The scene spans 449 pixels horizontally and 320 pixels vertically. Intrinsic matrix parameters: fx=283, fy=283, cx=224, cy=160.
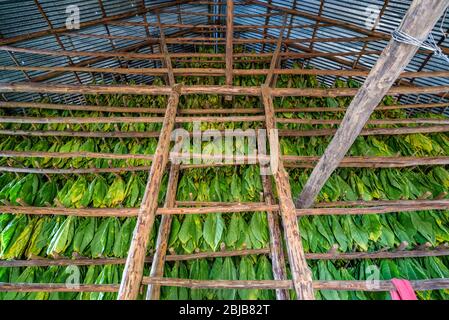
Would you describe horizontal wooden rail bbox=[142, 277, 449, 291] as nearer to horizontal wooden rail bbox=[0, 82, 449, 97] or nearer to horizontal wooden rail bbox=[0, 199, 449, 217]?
horizontal wooden rail bbox=[0, 199, 449, 217]

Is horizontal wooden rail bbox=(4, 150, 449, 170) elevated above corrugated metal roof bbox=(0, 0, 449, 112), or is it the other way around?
corrugated metal roof bbox=(0, 0, 449, 112)

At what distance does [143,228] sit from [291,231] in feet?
3.00

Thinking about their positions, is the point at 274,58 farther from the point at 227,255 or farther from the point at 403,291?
the point at 403,291

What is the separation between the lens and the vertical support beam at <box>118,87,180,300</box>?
1526mm

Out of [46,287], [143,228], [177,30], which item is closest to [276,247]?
[143,228]

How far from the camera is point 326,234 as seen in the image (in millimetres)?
2391

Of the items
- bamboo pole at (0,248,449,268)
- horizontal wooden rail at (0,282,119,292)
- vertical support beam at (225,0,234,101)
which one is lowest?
horizontal wooden rail at (0,282,119,292)

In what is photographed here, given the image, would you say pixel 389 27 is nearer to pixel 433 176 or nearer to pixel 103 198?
pixel 433 176

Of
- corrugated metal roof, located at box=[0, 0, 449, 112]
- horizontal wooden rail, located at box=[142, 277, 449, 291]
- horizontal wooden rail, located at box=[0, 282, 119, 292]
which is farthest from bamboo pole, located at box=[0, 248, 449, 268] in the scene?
corrugated metal roof, located at box=[0, 0, 449, 112]

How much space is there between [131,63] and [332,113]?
8.60 ft

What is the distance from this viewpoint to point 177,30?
3787 mm

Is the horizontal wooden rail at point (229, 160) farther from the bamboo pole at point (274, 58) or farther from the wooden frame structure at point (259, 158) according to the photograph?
the bamboo pole at point (274, 58)

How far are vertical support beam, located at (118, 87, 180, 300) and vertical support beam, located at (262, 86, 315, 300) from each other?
2.70 feet
